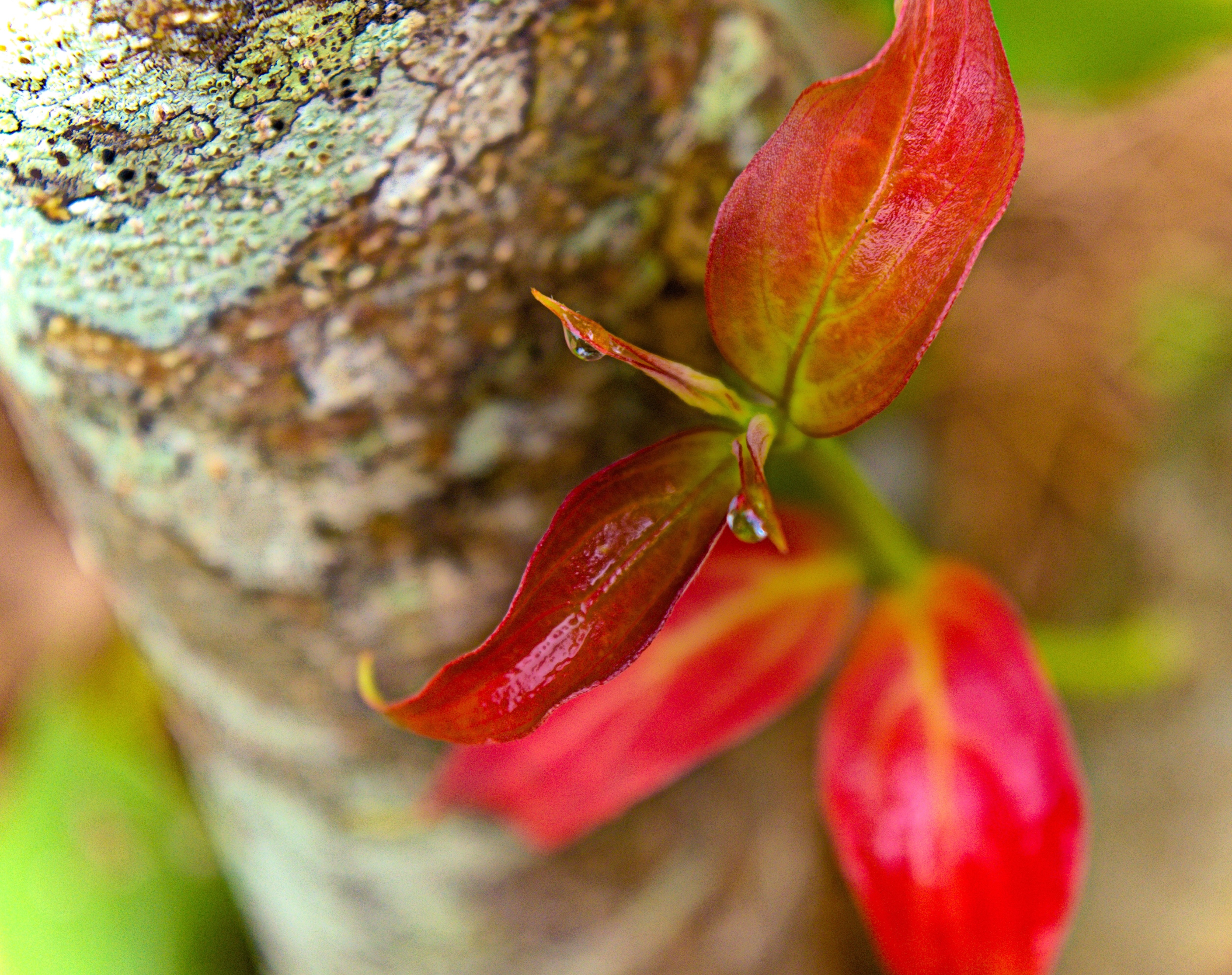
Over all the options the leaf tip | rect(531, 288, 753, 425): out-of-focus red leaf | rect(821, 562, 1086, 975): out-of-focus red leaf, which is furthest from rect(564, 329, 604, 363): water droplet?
rect(821, 562, 1086, 975): out-of-focus red leaf

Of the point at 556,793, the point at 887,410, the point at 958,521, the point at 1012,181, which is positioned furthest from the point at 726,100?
the point at 958,521

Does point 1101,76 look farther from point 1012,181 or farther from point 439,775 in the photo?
point 439,775

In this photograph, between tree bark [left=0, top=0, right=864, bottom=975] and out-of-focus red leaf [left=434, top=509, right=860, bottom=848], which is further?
out-of-focus red leaf [left=434, top=509, right=860, bottom=848]

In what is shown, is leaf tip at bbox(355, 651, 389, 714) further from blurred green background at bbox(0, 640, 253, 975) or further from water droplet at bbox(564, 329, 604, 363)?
blurred green background at bbox(0, 640, 253, 975)

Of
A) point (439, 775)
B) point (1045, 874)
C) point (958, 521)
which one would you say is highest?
point (439, 775)

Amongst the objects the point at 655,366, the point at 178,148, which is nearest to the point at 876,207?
the point at 655,366

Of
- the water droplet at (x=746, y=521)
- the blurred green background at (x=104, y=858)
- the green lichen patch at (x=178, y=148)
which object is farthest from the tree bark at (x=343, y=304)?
the blurred green background at (x=104, y=858)

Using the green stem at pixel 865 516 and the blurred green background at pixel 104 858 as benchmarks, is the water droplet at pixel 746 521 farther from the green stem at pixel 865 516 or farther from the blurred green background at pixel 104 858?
the blurred green background at pixel 104 858
